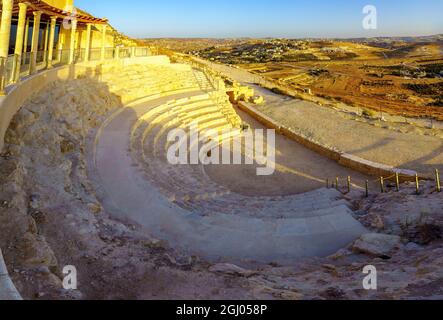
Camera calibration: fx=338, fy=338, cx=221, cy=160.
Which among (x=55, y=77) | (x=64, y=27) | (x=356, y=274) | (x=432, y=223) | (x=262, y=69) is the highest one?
(x=262, y=69)

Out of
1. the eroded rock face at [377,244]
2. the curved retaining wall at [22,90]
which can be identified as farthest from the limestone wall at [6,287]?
the eroded rock face at [377,244]

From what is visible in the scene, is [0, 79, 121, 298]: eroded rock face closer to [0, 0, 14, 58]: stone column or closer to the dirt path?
[0, 0, 14, 58]: stone column

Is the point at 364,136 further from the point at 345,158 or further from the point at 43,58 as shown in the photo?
the point at 43,58

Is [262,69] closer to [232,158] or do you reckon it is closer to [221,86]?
[221,86]

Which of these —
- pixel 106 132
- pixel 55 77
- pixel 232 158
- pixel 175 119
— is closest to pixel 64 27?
pixel 55 77

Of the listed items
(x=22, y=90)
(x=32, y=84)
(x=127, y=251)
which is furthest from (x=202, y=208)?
(x=32, y=84)
